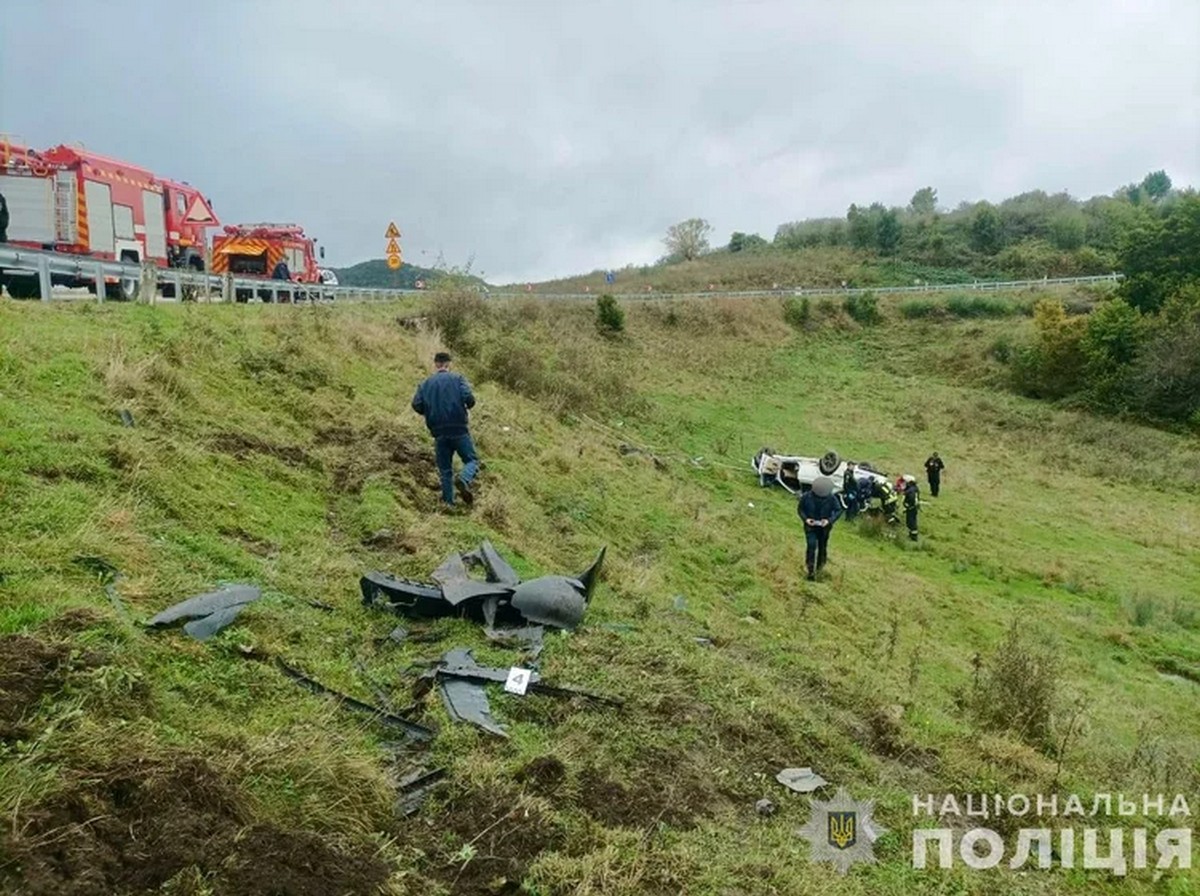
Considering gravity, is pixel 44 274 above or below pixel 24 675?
above

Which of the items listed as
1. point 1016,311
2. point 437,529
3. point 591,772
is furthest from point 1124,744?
point 1016,311

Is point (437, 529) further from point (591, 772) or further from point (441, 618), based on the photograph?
point (591, 772)

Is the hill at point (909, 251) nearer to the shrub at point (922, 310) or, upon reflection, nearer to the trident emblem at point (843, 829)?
the shrub at point (922, 310)

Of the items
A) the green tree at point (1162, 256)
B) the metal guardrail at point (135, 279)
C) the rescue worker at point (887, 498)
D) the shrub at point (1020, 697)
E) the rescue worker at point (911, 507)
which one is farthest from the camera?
the green tree at point (1162, 256)

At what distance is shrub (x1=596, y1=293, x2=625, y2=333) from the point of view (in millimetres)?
34344

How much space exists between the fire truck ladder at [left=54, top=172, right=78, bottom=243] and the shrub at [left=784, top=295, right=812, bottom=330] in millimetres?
34455

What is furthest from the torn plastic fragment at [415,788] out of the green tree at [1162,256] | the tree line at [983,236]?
the tree line at [983,236]

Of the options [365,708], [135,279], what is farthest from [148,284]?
[365,708]

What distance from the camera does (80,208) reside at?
16219 mm

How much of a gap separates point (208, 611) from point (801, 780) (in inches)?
146

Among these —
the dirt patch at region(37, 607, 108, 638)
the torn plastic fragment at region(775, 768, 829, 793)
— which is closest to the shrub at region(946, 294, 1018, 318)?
the torn plastic fragment at region(775, 768, 829, 793)

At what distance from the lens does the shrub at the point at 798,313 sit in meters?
43.2

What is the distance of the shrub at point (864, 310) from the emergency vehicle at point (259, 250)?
3123cm
